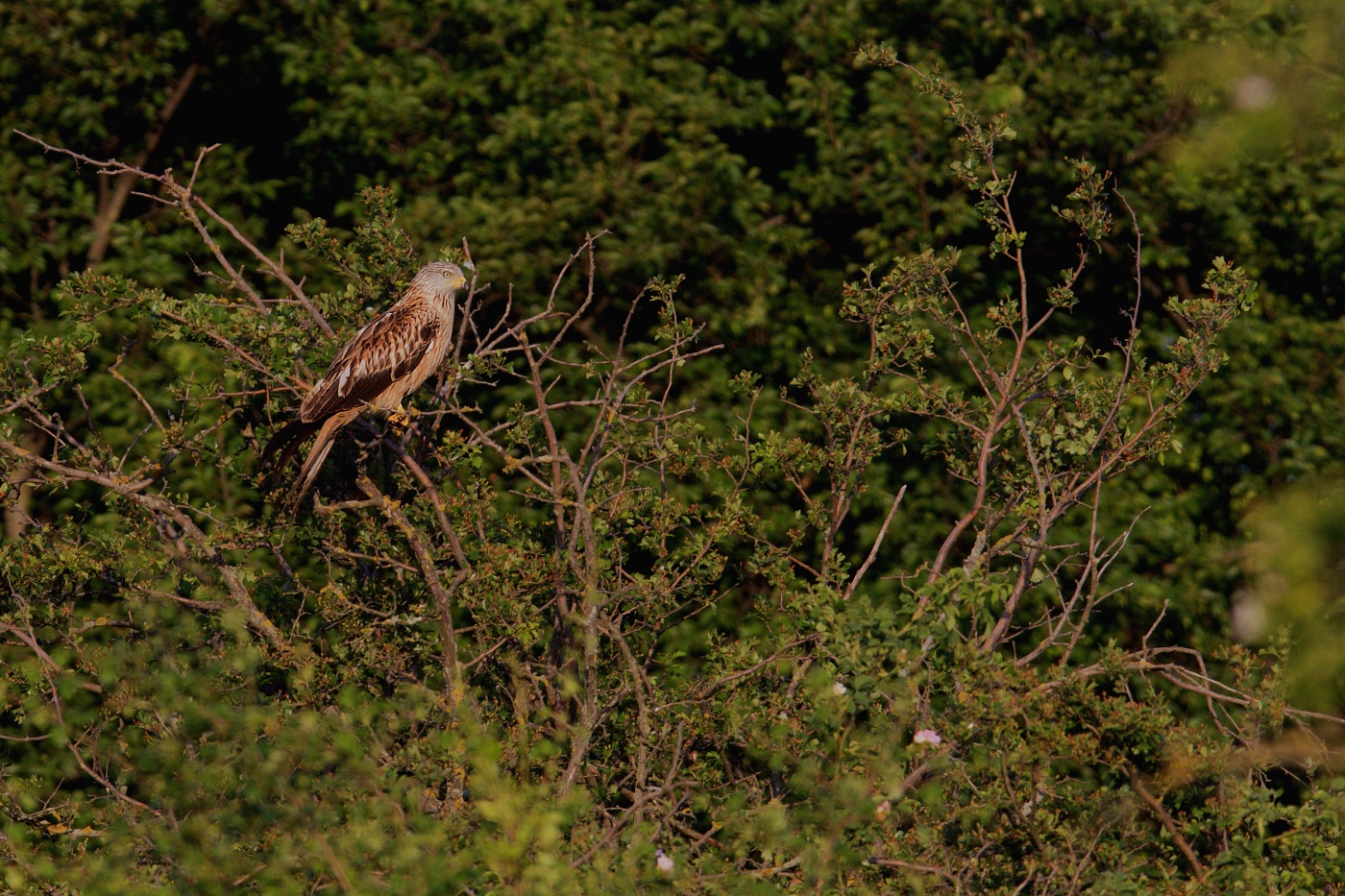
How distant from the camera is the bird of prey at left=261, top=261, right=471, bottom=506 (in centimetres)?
517

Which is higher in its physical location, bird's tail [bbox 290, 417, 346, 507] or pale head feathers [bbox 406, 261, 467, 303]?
pale head feathers [bbox 406, 261, 467, 303]

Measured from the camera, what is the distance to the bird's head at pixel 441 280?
612 cm

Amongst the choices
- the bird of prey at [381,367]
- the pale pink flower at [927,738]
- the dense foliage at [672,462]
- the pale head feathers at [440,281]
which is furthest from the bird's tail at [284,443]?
the pale pink flower at [927,738]

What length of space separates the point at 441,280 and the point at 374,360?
76 centimetres

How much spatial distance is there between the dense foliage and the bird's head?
13 centimetres

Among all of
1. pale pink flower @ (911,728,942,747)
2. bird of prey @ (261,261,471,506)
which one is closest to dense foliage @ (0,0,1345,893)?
pale pink flower @ (911,728,942,747)

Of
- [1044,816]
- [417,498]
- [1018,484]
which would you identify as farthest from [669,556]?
[1044,816]

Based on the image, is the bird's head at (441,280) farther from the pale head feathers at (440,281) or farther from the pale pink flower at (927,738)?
the pale pink flower at (927,738)

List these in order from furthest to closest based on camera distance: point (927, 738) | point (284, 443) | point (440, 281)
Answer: point (440, 281)
point (284, 443)
point (927, 738)

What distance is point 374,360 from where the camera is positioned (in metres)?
5.57

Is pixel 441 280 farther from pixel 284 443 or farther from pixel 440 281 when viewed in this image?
pixel 284 443

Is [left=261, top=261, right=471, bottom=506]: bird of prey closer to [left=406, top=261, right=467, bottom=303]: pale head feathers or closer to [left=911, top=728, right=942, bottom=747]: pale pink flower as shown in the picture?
[left=406, top=261, right=467, bottom=303]: pale head feathers

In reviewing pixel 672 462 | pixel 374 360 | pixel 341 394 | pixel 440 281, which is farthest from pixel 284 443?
pixel 672 462

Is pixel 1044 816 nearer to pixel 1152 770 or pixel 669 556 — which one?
pixel 1152 770
